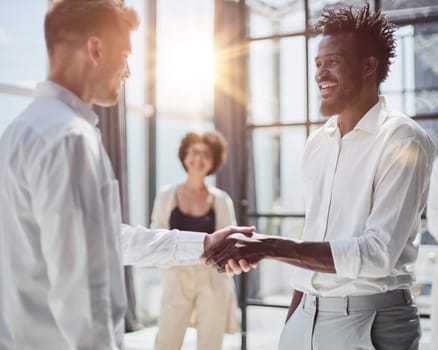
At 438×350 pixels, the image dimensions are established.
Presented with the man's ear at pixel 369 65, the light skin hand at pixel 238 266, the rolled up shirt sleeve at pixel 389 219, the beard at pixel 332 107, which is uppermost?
the man's ear at pixel 369 65

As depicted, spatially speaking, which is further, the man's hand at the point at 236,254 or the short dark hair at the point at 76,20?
the man's hand at the point at 236,254

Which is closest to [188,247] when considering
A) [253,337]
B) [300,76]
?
[300,76]

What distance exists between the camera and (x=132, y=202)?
22.9 ft

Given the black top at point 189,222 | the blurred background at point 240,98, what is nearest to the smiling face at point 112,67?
the blurred background at point 240,98

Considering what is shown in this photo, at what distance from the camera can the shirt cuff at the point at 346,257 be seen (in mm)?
1682

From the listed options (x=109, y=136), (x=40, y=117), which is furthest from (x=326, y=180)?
(x=109, y=136)

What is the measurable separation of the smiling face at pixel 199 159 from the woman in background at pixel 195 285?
0.22 feet

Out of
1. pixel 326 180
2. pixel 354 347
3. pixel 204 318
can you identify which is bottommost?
pixel 204 318

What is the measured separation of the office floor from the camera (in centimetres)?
543

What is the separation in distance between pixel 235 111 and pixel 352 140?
199 inches

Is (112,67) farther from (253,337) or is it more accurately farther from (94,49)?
(253,337)

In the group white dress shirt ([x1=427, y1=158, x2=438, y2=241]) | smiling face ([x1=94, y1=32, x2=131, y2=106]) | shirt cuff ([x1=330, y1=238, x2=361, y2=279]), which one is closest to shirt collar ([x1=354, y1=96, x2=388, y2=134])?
shirt cuff ([x1=330, y1=238, x2=361, y2=279])

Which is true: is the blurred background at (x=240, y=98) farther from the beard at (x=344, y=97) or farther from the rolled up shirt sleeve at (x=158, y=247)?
the rolled up shirt sleeve at (x=158, y=247)

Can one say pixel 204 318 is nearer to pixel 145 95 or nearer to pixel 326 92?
pixel 326 92
